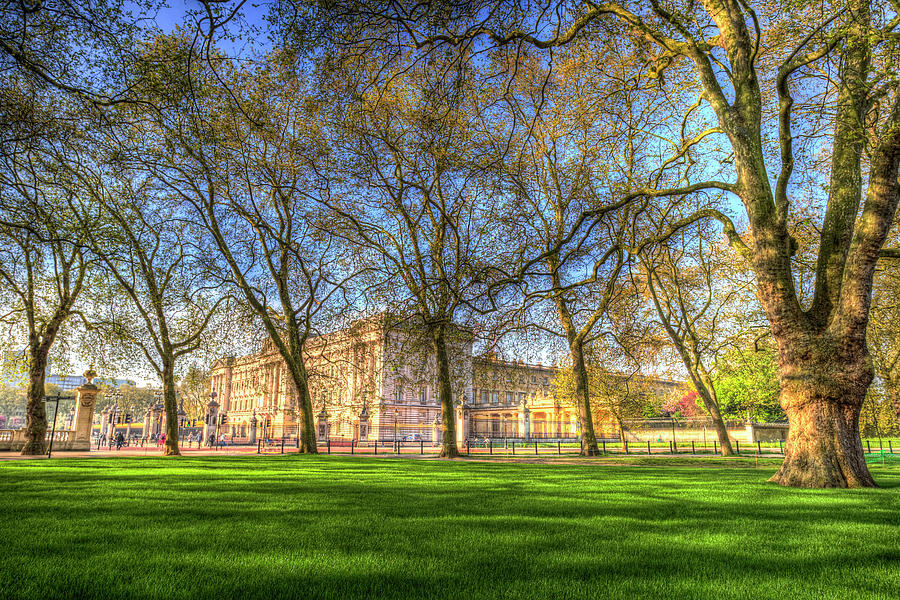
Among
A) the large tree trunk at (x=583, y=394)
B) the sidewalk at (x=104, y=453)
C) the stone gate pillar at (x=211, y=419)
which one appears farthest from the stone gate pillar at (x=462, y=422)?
the stone gate pillar at (x=211, y=419)

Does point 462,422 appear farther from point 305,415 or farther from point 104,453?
point 104,453

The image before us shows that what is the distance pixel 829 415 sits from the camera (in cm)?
871

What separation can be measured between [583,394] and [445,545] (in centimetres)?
1857

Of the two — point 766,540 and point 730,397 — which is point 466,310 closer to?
point 766,540

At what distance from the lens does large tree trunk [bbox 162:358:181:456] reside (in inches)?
944

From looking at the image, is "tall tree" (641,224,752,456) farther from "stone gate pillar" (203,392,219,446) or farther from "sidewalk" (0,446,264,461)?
"stone gate pillar" (203,392,219,446)

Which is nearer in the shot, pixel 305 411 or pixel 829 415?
pixel 829 415

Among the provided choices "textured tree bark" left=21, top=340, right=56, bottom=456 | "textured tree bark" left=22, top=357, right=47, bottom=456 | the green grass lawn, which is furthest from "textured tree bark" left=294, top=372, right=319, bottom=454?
the green grass lawn

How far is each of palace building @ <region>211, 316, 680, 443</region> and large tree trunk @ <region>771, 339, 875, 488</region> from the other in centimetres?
648

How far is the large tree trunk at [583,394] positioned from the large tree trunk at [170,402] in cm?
1760

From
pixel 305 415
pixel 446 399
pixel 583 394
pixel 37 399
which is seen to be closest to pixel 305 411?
pixel 305 415

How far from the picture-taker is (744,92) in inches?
402

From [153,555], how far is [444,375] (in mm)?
17800

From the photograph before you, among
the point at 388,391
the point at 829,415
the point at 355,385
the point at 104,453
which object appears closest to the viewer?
the point at 829,415
